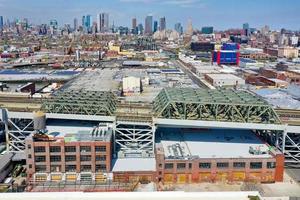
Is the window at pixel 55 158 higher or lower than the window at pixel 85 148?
lower

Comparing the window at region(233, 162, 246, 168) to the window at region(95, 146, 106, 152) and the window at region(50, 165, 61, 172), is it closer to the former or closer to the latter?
the window at region(95, 146, 106, 152)

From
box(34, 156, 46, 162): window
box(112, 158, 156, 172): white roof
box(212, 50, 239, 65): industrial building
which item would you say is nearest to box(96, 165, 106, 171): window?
box(112, 158, 156, 172): white roof

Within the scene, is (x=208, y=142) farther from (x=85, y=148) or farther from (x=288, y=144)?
(x=85, y=148)

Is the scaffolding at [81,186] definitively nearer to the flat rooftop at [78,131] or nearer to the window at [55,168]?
the window at [55,168]

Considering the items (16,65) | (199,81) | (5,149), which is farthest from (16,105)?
(16,65)

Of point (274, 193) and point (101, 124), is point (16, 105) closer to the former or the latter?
point (101, 124)

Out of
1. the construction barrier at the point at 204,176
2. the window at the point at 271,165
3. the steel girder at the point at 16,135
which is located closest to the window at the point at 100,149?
the steel girder at the point at 16,135

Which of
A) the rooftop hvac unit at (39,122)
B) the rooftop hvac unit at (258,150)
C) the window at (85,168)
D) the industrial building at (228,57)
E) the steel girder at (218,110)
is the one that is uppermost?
the industrial building at (228,57)
